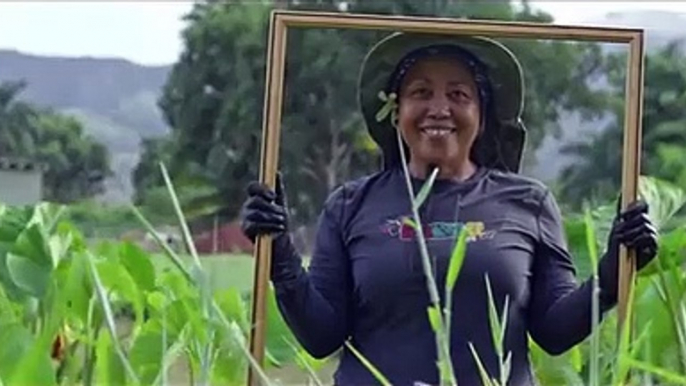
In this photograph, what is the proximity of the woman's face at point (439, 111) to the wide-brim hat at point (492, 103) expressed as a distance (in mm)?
11

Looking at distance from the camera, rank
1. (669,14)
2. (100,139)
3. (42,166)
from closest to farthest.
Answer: (669,14)
(100,139)
(42,166)

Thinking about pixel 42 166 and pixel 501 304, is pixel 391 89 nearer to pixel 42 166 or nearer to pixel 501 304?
pixel 501 304

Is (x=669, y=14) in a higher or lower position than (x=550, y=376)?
higher

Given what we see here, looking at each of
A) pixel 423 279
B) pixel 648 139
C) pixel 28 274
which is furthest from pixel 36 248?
pixel 648 139

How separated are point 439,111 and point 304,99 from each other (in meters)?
0.09

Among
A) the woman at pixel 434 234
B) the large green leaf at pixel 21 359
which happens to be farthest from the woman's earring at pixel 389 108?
the large green leaf at pixel 21 359

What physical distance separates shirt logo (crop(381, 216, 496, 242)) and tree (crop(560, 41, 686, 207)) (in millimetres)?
58

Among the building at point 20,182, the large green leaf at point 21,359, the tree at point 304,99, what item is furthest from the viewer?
the building at point 20,182

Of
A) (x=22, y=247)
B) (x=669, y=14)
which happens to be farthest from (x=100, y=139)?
(x=669, y=14)

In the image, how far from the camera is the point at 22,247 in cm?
80

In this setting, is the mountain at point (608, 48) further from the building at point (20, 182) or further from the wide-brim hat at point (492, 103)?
the building at point (20, 182)

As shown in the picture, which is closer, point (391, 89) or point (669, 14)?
point (669, 14)

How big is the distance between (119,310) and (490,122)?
304mm

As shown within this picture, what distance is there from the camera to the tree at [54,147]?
2.87 ft
